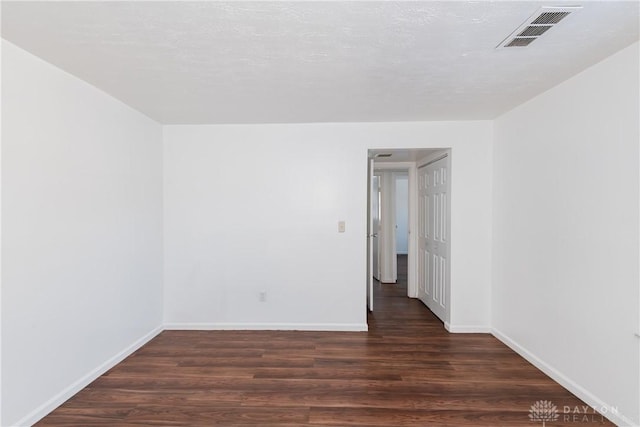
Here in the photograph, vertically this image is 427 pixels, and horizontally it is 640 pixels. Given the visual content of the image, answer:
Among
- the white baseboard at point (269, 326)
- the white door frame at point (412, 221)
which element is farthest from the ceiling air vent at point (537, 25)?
the white door frame at point (412, 221)

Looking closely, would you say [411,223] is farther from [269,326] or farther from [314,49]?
[314,49]

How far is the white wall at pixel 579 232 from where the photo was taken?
196 centimetres

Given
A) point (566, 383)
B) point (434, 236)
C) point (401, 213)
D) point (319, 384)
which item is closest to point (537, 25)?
point (566, 383)

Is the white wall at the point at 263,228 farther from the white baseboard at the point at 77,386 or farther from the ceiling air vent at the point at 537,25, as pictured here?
the ceiling air vent at the point at 537,25

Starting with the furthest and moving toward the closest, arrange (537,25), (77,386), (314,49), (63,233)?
1. (77,386)
2. (63,233)
3. (314,49)
4. (537,25)

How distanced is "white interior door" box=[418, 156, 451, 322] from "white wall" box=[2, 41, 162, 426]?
3314 millimetres

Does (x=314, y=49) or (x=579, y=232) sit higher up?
(x=314, y=49)

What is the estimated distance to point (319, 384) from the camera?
2.49 meters

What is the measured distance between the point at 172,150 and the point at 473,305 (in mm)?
3802

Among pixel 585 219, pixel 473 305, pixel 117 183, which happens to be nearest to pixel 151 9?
pixel 117 183

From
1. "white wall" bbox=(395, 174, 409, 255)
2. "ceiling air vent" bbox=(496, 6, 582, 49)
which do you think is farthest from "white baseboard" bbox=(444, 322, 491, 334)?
"white wall" bbox=(395, 174, 409, 255)

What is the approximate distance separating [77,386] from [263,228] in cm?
205

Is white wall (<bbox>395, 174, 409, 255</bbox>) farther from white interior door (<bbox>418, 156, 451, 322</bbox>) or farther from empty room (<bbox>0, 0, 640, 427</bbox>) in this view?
empty room (<bbox>0, 0, 640, 427</bbox>)

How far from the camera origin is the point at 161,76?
234 cm
